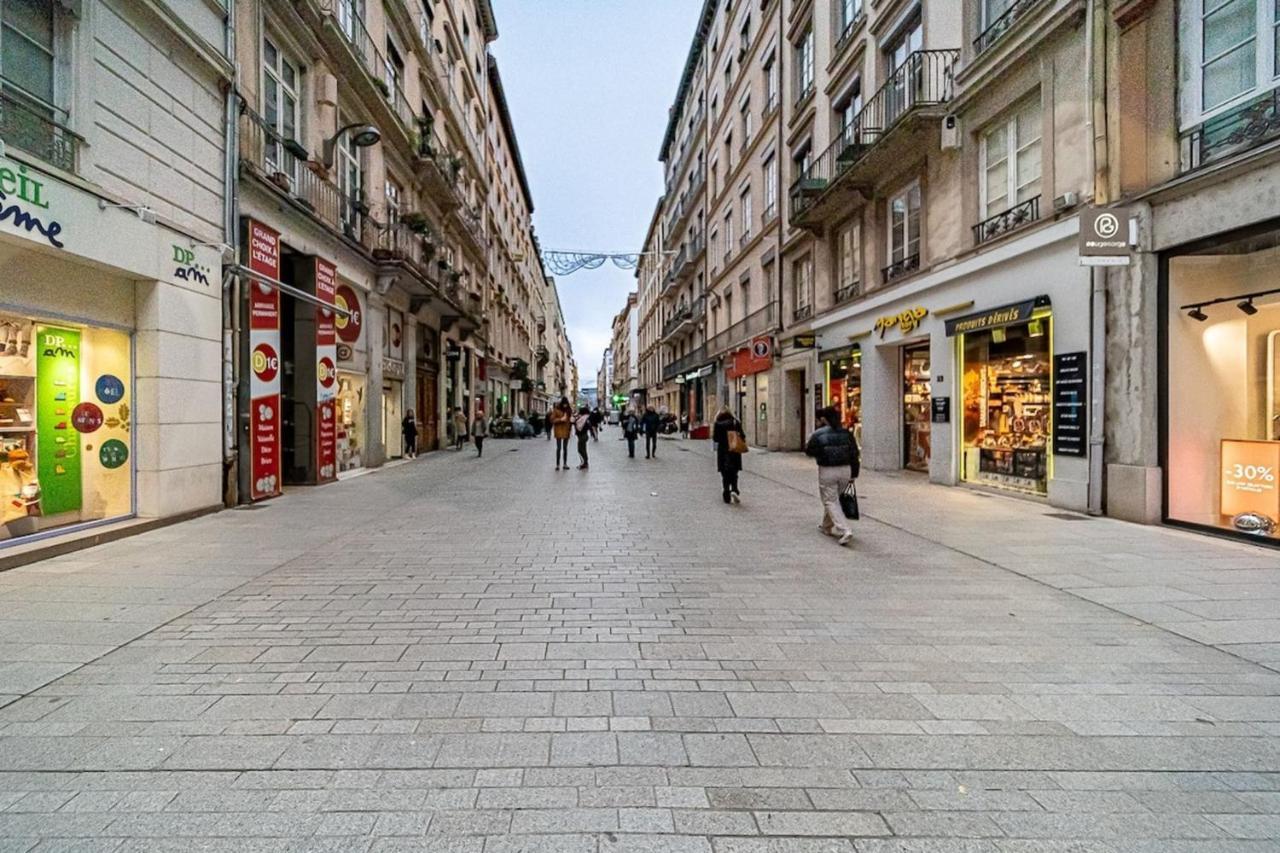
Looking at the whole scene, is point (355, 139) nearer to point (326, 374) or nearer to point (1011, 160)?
point (326, 374)

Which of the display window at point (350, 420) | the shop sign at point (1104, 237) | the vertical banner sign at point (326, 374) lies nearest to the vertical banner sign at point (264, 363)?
the vertical banner sign at point (326, 374)

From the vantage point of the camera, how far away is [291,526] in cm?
874

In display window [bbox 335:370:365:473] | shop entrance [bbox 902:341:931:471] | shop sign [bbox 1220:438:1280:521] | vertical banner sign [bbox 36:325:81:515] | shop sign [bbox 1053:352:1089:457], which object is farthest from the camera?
shop entrance [bbox 902:341:931:471]

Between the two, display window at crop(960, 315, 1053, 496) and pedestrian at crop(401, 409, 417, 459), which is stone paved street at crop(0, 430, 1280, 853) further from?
pedestrian at crop(401, 409, 417, 459)

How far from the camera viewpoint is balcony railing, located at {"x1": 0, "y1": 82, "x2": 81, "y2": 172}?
251 inches

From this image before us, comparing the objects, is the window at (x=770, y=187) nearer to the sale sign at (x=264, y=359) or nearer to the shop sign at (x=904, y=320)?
the shop sign at (x=904, y=320)

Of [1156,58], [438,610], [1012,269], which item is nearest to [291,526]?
[438,610]

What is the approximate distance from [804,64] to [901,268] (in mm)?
10131

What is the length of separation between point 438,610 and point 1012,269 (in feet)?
36.4

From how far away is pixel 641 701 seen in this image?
11.6ft

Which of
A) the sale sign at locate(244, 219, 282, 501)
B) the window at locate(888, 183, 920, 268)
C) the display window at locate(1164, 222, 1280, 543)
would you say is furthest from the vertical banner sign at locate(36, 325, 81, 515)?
the window at locate(888, 183, 920, 268)

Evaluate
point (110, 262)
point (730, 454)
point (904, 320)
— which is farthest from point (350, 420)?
point (904, 320)

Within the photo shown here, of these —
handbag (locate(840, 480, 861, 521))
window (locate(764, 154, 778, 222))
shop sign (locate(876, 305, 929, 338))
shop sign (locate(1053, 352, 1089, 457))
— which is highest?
window (locate(764, 154, 778, 222))

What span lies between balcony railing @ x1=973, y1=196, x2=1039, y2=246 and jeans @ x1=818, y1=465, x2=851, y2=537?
21.6ft
